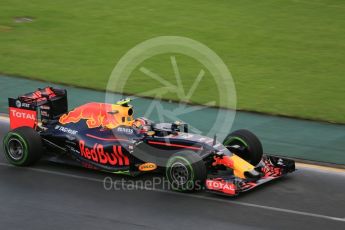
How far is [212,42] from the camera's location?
2509 centimetres

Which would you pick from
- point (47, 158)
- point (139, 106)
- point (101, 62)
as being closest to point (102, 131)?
point (47, 158)

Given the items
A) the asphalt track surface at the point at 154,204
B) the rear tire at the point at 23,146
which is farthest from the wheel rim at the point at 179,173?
the rear tire at the point at 23,146

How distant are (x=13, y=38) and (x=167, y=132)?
1252 centimetres

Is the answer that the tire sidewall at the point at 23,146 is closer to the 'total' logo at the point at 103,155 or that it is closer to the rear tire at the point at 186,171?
the 'total' logo at the point at 103,155

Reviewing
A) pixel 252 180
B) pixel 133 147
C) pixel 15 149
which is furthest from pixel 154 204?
pixel 15 149

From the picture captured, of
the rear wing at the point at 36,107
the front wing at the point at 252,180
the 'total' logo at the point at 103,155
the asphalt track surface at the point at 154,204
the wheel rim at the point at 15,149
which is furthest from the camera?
the rear wing at the point at 36,107

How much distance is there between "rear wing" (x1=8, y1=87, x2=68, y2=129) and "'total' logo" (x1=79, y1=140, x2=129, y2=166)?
49.6 inches

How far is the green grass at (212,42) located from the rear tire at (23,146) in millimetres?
5773

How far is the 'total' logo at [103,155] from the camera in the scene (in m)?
14.6

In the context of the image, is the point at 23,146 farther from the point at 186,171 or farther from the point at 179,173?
the point at 186,171

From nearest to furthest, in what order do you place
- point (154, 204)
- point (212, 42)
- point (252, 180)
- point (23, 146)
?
point (154, 204) < point (252, 180) < point (23, 146) < point (212, 42)

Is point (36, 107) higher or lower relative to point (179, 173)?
higher

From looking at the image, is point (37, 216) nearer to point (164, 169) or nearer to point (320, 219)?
point (164, 169)

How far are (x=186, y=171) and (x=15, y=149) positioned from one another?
379 cm
